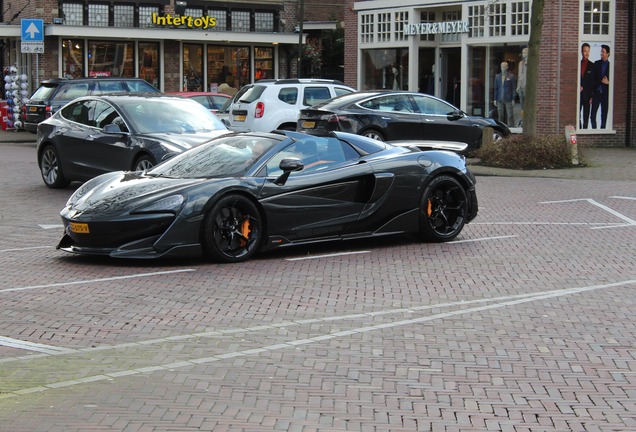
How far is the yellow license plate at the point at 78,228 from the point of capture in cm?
997

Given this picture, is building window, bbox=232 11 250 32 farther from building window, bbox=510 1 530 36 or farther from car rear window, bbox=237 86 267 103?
car rear window, bbox=237 86 267 103

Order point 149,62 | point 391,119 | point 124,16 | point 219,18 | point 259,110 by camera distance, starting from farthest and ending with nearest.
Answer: point 219,18, point 149,62, point 124,16, point 259,110, point 391,119

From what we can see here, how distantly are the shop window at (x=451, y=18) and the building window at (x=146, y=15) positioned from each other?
1225cm

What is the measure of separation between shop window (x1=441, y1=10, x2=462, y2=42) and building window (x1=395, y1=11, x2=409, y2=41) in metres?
1.20

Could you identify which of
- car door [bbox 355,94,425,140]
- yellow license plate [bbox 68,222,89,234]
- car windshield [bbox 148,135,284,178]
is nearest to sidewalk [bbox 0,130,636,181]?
car door [bbox 355,94,425,140]

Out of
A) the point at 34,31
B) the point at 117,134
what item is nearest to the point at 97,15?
the point at 34,31

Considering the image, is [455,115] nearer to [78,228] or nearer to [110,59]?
[78,228]

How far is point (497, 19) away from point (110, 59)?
15738 millimetres

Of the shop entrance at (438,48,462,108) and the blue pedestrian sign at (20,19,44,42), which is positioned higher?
the blue pedestrian sign at (20,19,44,42)

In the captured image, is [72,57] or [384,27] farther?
[72,57]

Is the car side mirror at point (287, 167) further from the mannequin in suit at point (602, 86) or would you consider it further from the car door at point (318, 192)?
the mannequin in suit at point (602, 86)

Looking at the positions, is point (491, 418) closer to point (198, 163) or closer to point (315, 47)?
point (198, 163)

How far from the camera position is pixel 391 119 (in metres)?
21.9

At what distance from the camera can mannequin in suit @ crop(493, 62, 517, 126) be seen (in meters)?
28.7
